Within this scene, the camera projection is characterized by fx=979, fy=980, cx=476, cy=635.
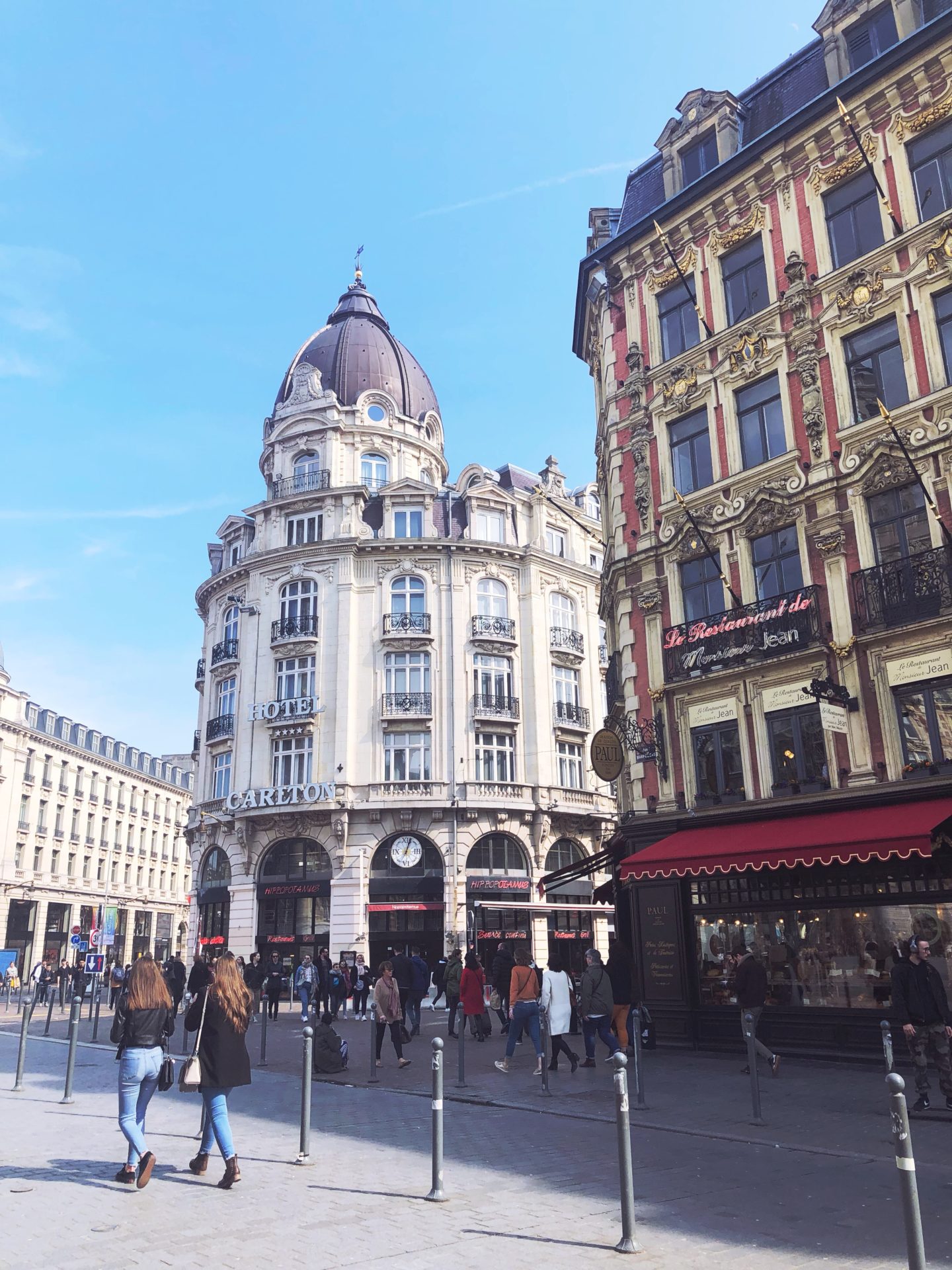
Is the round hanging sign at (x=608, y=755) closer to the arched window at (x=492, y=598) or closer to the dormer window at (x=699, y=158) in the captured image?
the dormer window at (x=699, y=158)

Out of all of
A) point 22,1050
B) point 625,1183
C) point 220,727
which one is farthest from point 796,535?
point 220,727

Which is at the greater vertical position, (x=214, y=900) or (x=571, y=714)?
(x=571, y=714)

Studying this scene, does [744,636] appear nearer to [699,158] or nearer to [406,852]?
[699,158]

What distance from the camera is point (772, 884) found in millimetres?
16469

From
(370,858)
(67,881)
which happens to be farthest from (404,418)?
(67,881)

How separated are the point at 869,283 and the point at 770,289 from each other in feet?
7.25

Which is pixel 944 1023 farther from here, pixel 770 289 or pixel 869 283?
pixel 770 289

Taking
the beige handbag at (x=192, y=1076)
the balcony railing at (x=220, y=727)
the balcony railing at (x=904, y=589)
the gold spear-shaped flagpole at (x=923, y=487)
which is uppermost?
the balcony railing at (x=220, y=727)

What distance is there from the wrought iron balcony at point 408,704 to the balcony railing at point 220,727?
7121 mm

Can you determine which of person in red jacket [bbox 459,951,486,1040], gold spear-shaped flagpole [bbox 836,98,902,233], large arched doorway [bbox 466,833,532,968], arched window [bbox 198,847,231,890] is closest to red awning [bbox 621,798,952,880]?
person in red jacket [bbox 459,951,486,1040]

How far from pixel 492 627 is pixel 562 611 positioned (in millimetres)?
4086

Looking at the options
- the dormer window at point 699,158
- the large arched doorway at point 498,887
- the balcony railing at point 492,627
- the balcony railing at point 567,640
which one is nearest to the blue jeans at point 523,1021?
the dormer window at point 699,158

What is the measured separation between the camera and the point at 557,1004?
14.5 m

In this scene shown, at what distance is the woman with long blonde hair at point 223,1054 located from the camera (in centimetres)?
764
